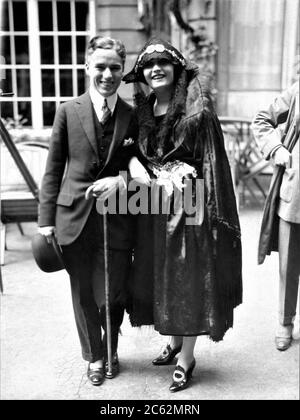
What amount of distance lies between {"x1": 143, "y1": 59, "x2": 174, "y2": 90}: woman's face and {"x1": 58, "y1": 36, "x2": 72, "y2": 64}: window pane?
21.0 ft

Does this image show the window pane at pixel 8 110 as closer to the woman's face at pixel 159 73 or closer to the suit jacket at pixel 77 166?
the suit jacket at pixel 77 166

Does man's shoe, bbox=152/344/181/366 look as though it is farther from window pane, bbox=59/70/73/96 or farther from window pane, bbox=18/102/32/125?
window pane, bbox=59/70/73/96

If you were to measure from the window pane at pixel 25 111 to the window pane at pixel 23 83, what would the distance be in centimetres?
25

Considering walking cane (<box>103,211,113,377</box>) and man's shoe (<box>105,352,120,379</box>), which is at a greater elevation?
walking cane (<box>103,211,113,377</box>)

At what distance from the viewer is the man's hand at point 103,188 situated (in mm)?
2822

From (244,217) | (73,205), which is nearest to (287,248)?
(73,205)

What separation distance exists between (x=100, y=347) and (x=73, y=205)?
890mm

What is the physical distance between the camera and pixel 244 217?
6.72m

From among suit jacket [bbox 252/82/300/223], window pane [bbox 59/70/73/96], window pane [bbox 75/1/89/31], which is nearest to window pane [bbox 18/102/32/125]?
window pane [bbox 59/70/73/96]

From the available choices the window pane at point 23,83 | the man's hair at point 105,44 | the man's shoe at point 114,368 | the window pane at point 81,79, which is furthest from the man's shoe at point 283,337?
the window pane at point 23,83

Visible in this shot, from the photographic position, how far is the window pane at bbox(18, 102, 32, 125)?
900 centimetres

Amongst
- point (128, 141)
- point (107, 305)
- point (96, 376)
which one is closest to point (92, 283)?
point (107, 305)
